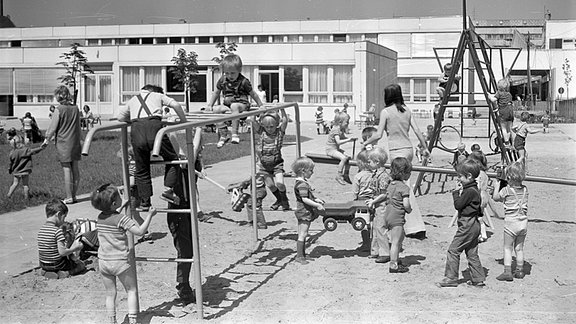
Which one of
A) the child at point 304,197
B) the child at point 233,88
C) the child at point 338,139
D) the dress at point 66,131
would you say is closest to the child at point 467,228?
the child at point 304,197

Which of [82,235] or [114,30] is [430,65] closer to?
[114,30]

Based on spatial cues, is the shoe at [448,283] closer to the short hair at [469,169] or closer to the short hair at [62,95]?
the short hair at [469,169]

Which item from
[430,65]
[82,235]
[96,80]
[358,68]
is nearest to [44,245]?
[82,235]

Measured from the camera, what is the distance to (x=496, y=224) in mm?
10398

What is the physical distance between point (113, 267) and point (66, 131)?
222 inches

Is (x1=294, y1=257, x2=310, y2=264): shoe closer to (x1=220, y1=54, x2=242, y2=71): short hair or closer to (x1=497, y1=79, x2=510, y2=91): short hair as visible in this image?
(x1=220, y1=54, x2=242, y2=71): short hair

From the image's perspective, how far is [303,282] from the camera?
7.28 meters

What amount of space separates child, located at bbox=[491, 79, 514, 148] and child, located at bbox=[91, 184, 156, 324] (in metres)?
8.40

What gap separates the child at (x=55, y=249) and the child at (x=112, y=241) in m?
1.65

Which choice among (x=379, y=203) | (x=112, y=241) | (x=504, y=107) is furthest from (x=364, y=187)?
(x=504, y=107)

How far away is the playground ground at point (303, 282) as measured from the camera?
20.4ft

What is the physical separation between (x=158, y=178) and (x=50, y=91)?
3365 centimetres

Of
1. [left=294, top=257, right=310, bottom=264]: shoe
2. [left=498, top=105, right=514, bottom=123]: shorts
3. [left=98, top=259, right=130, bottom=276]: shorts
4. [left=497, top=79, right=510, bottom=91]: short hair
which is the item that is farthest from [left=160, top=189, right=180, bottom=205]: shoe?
[left=498, top=105, right=514, bottom=123]: shorts

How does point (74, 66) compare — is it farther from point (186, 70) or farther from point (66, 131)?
point (66, 131)
